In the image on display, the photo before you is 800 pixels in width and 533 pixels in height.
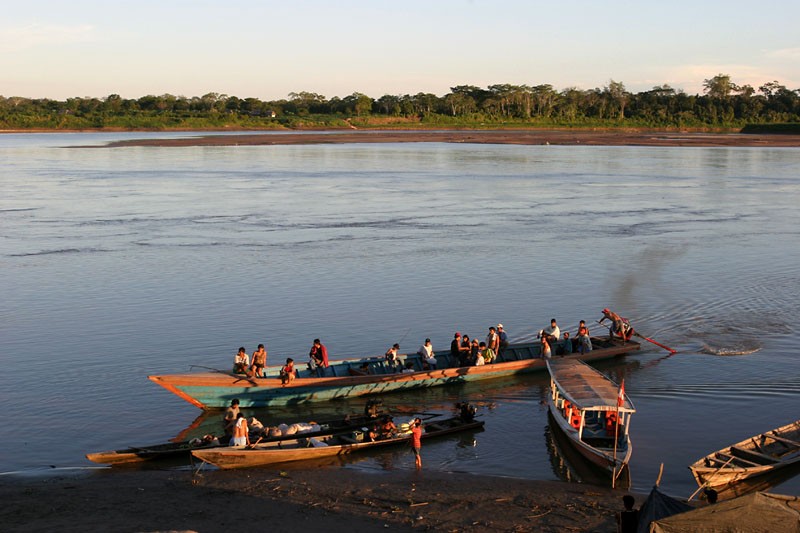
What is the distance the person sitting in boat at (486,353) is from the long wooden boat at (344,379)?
357mm

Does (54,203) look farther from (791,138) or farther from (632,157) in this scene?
(791,138)

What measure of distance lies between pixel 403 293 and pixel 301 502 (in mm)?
17495

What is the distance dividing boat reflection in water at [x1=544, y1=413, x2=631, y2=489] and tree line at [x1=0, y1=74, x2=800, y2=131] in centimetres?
13754

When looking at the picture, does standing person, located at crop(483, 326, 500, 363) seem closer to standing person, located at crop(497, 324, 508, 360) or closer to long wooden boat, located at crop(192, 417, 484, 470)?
standing person, located at crop(497, 324, 508, 360)

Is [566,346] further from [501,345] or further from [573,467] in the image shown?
[573,467]

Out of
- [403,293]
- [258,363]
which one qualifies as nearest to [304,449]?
[258,363]

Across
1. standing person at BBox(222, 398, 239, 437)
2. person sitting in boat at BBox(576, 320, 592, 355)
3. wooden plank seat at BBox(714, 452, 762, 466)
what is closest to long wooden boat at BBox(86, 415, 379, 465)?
standing person at BBox(222, 398, 239, 437)

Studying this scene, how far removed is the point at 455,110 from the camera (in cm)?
17175

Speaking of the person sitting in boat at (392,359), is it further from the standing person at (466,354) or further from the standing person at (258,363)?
the standing person at (258,363)

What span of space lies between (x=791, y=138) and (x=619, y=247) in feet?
327

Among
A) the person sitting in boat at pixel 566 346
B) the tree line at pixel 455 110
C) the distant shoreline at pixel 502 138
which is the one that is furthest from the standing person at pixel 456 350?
the tree line at pixel 455 110

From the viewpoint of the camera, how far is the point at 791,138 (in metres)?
128

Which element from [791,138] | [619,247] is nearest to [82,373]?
[619,247]

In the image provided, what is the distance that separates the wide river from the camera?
20.8m
